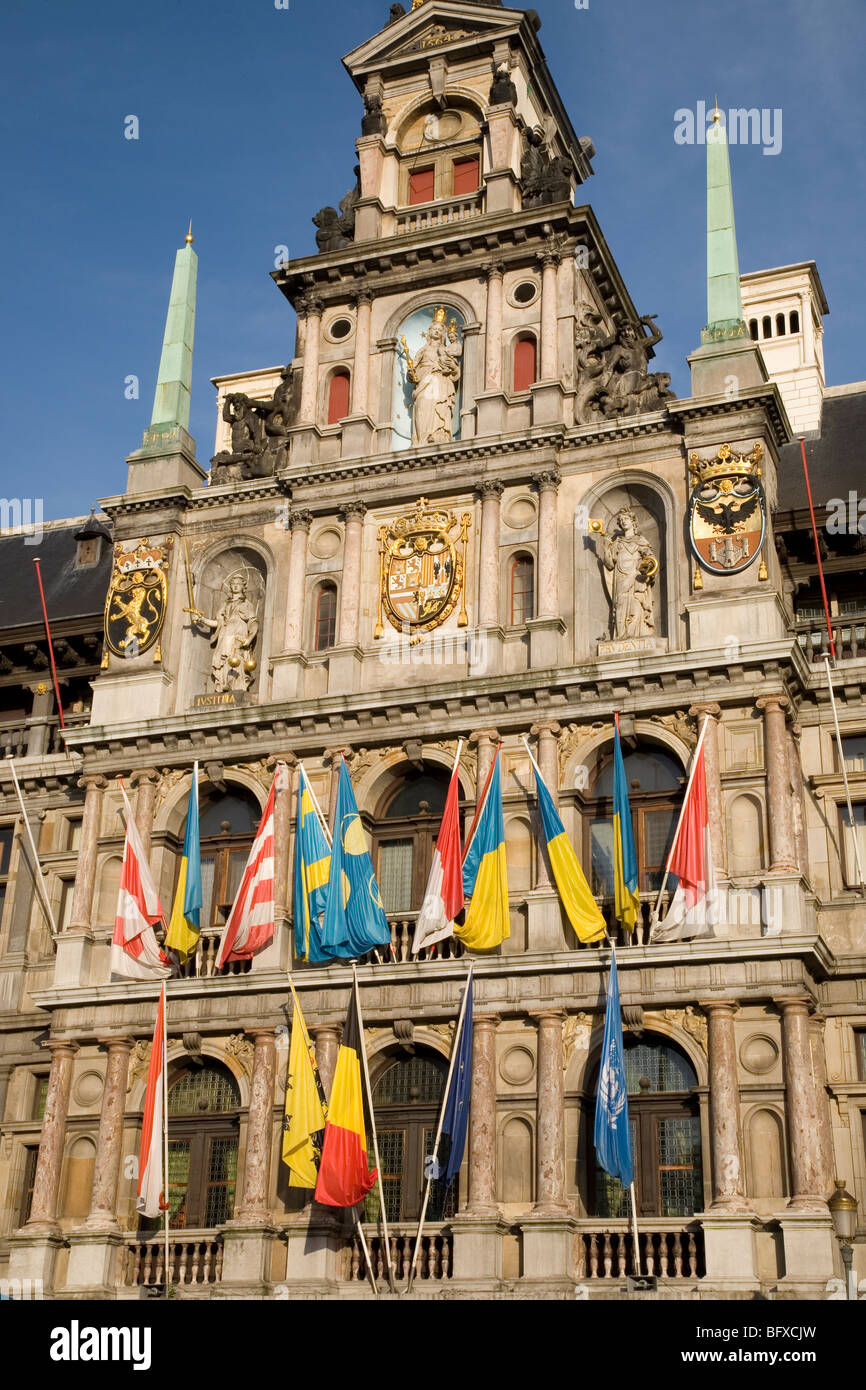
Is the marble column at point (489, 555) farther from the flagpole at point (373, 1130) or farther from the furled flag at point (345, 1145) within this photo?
the furled flag at point (345, 1145)

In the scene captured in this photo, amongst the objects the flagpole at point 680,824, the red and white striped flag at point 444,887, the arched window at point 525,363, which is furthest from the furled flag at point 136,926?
the arched window at point 525,363

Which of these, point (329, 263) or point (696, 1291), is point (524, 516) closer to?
point (329, 263)

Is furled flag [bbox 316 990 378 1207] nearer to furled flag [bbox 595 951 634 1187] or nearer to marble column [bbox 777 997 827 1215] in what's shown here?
furled flag [bbox 595 951 634 1187]

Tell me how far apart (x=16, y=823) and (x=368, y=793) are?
32.3 ft

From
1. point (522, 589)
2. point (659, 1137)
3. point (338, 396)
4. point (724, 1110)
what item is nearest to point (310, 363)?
point (338, 396)

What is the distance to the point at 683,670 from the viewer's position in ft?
107

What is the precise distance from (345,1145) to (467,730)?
857 centimetres

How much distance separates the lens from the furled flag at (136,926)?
34.5 metres

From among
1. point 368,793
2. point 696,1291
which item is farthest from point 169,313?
point 696,1291

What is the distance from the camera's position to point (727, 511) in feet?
112

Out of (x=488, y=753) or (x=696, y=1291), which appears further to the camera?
(x=488, y=753)

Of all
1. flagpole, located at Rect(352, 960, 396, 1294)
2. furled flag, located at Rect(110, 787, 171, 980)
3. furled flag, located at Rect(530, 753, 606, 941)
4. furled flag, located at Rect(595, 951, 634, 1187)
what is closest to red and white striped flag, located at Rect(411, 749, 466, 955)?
flagpole, located at Rect(352, 960, 396, 1294)

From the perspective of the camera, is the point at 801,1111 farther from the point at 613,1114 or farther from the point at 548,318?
the point at 548,318

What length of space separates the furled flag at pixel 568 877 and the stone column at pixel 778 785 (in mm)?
3379
